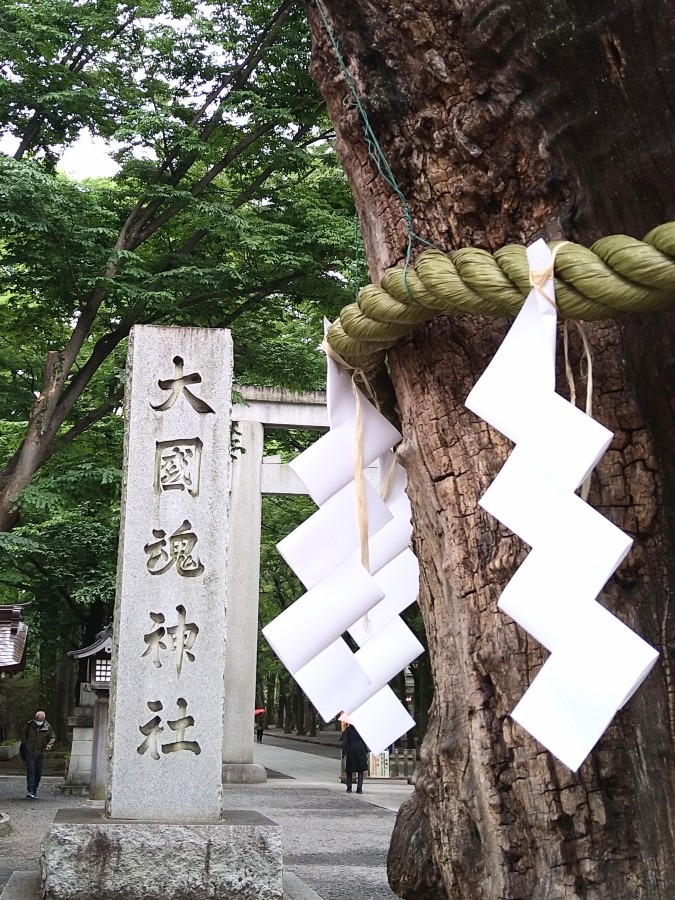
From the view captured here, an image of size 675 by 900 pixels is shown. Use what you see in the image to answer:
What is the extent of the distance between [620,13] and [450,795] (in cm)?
117

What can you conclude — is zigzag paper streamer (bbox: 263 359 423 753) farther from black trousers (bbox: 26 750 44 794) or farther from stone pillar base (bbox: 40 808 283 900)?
black trousers (bbox: 26 750 44 794)

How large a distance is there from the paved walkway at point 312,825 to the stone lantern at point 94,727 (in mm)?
463

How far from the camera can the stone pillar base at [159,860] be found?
533 cm

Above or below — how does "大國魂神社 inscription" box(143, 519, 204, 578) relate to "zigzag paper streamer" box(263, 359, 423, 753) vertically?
above

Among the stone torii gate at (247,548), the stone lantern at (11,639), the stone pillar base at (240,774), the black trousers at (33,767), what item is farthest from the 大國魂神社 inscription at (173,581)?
the stone pillar base at (240,774)

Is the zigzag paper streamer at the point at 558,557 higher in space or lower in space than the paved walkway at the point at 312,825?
higher

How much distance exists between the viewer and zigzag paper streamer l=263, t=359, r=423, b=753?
4.90 feet

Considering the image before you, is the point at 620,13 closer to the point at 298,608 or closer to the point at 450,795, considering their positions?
the point at 298,608

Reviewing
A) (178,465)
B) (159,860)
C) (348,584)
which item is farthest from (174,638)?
(348,584)

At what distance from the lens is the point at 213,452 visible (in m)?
6.77

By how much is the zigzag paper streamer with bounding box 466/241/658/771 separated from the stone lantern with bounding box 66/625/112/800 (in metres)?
11.7

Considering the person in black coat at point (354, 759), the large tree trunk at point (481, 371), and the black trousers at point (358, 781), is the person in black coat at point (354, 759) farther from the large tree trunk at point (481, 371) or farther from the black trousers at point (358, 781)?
the large tree trunk at point (481, 371)

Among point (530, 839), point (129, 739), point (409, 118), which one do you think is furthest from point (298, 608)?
point (129, 739)

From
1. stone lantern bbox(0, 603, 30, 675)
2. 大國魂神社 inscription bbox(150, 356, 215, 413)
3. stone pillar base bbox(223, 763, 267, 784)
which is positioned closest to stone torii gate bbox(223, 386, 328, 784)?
stone pillar base bbox(223, 763, 267, 784)
